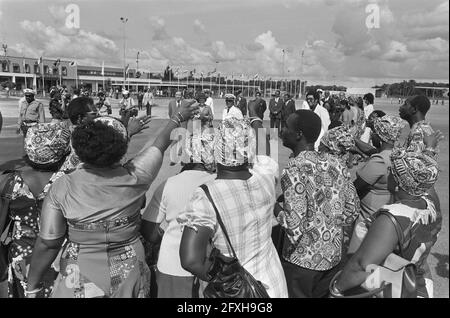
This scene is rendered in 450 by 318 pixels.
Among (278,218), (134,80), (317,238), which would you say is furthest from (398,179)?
(134,80)

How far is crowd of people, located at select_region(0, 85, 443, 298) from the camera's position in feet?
6.08

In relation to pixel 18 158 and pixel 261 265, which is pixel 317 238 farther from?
pixel 18 158

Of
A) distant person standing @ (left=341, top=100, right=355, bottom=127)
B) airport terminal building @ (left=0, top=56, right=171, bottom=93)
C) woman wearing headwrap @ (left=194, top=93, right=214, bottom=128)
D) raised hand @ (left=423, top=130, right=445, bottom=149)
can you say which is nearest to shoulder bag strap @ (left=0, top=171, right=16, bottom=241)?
woman wearing headwrap @ (left=194, top=93, right=214, bottom=128)

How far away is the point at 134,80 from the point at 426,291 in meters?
80.5

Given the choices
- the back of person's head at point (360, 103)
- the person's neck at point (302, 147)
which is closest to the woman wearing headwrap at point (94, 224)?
the person's neck at point (302, 147)

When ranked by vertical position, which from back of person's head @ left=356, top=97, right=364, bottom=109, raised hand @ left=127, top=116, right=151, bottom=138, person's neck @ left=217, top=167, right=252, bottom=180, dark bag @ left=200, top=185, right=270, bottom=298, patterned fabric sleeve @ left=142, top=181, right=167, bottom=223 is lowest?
dark bag @ left=200, top=185, right=270, bottom=298

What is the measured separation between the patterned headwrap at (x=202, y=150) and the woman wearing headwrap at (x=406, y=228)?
98 cm

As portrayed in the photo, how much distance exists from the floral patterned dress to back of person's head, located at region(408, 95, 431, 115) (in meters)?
3.76

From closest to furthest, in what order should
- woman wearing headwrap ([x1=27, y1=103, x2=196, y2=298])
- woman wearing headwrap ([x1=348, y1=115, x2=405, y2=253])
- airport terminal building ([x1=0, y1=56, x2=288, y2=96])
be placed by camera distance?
woman wearing headwrap ([x1=27, y1=103, x2=196, y2=298]), woman wearing headwrap ([x1=348, y1=115, x2=405, y2=253]), airport terminal building ([x1=0, y1=56, x2=288, y2=96])

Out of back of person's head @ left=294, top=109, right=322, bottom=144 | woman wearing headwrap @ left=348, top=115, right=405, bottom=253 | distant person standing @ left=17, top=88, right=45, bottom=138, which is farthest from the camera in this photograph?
distant person standing @ left=17, top=88, right=45, bottom=138

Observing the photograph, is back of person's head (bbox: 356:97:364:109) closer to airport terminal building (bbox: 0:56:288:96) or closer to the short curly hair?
the short curly hair

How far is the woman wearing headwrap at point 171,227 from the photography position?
2.19 metres

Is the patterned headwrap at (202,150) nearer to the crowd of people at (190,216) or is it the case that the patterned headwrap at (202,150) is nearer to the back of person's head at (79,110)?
the crowd of people at (190,216)

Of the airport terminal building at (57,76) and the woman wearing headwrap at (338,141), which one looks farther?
the airport terminal building at (57,76)
